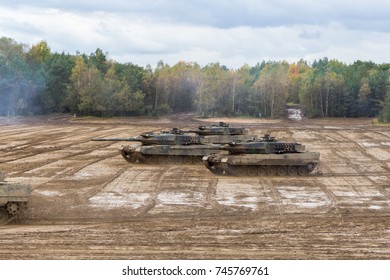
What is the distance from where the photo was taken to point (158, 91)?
275 feet

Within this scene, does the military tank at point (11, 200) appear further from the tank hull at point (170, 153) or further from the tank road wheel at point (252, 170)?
the tank hull at point (170, 153)

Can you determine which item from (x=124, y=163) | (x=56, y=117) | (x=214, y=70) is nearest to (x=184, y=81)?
(x=214, y=70)

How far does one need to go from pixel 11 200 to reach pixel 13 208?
0.70 ft

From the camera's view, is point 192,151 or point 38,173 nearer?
point 38,173

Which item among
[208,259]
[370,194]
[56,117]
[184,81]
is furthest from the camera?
[184,81]

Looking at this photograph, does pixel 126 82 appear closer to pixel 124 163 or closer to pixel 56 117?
pixel 56 117

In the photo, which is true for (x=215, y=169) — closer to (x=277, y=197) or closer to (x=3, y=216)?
(x=277, y=197)

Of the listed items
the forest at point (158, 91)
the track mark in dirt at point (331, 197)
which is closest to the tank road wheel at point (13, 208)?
the track mark in dirt at point (331, 197)

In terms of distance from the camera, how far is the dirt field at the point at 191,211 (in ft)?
49.6

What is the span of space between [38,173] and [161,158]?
4703 mm

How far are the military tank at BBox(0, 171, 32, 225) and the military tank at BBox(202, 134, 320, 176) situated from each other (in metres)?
9.24

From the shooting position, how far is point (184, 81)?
293 feet

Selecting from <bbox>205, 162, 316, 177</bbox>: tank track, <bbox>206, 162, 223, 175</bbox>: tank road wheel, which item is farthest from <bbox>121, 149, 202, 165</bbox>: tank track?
<bbox>205, 162, 316, 177</bbox>: tank track

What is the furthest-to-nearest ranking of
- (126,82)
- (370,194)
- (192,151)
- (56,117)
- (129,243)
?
(126,82), (56,117), (192,151), (370,194), (129,243)
